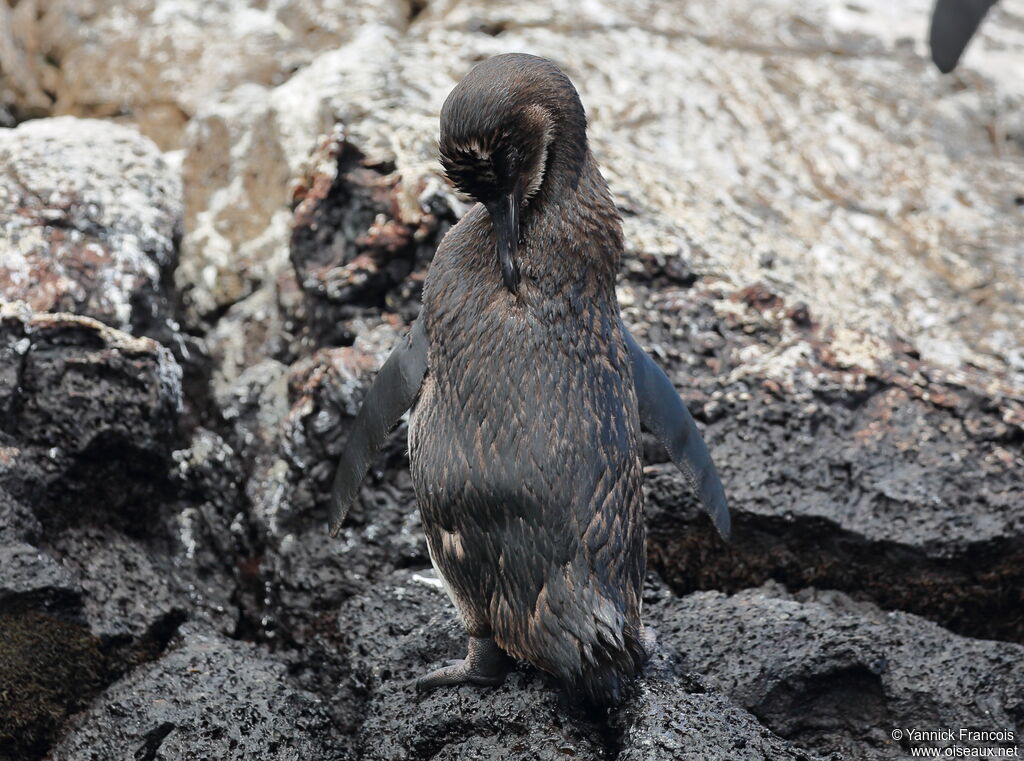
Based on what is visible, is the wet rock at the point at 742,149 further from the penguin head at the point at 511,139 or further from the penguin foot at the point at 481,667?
the penguin foot at the point at 481,667

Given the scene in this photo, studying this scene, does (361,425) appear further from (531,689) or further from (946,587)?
(946,587)

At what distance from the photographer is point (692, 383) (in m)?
3.88

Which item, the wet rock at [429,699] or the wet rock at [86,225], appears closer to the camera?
the wet rock at [429,699]

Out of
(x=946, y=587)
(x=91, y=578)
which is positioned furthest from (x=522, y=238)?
(x=946, y=587)

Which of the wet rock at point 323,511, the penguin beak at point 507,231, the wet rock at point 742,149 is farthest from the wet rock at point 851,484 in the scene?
the penguin beak at point 507,231

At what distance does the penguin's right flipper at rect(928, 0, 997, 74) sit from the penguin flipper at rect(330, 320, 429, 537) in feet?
14.8

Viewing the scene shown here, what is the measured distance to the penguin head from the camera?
2.45m

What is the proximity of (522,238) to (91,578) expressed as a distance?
1834 millimetres

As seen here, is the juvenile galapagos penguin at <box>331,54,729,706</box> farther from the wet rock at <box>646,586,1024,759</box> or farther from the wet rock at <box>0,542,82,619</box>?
the wet rock at <box>0,542,82,619</box>

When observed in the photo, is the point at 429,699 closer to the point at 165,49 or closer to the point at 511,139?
the point at 511,139

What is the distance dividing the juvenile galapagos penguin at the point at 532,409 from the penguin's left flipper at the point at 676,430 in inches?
11.8

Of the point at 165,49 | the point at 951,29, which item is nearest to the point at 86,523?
the point at 165,49

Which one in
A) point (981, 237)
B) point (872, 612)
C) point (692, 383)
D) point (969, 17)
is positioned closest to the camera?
point (872, 612)

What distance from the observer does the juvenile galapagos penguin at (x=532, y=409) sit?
257 centimetres
